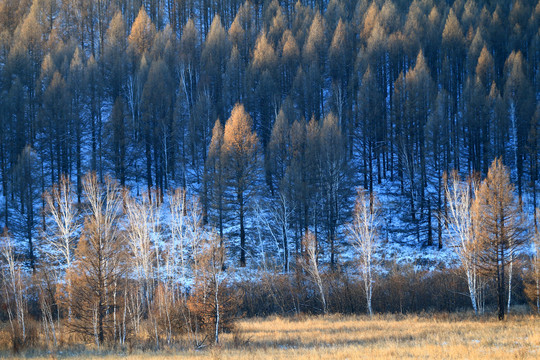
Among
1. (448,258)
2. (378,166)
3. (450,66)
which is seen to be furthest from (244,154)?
(450,66)

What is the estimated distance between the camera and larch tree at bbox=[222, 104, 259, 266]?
39.7m

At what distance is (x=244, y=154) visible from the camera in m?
40.9

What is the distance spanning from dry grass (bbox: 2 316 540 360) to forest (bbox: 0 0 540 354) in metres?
2.47

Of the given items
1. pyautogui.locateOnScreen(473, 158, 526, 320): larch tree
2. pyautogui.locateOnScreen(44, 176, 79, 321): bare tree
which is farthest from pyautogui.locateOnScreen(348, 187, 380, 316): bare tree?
pyautogui.locateOnScreen(44, 176, 79, 321): bare tree

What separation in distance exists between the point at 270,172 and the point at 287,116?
24.8 feet

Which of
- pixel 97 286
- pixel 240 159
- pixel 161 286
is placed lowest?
pixel 161 286

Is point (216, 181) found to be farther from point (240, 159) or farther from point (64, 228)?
point (64, 228)

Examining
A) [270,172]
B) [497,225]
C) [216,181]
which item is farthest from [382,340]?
[270,172]

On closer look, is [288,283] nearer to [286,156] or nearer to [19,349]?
[286,156]

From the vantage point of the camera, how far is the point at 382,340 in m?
19.5

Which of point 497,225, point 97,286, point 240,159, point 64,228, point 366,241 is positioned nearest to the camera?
point 97,286

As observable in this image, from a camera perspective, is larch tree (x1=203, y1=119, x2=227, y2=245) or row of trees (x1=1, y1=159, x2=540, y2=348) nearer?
row of trees (x1=1, y1=159, x2=540, y2=348)

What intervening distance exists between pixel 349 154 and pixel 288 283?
78.9 feet

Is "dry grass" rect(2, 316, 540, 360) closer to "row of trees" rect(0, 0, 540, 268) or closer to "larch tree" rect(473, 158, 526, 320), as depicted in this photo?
"larch tree" rect(473, 158, 526, 320)
